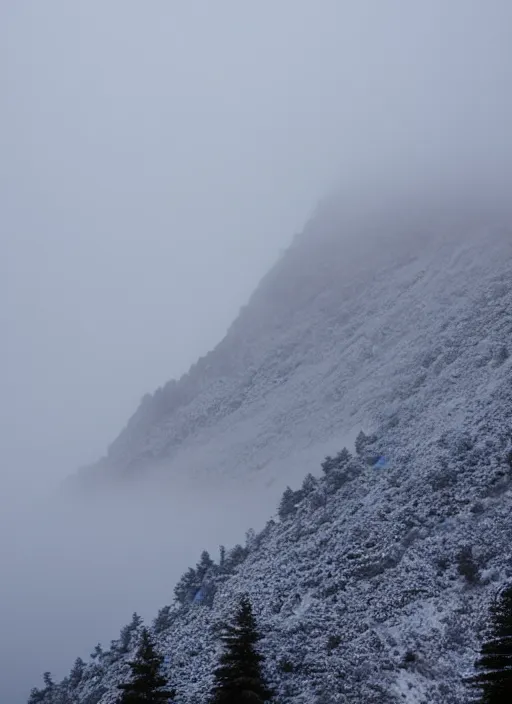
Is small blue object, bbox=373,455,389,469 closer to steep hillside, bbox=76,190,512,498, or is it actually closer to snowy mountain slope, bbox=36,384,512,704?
snowy mountain slope, bbox=36,384,512,704

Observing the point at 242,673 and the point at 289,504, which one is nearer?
the point at 242,673

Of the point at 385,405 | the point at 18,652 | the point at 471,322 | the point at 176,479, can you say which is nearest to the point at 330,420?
the point at 385,405

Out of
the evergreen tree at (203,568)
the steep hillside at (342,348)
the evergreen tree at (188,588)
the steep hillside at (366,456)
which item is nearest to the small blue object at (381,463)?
the steep hillside at (366,456)

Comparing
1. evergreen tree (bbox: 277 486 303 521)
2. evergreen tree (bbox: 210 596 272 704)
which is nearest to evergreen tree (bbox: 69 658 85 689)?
evergreen tree (bbox: 277 486 303 521)

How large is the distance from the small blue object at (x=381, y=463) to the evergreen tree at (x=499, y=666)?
20.2 meters

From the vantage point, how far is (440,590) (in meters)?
28.5

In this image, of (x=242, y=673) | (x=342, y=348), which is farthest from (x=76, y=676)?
(x=342, y=348)

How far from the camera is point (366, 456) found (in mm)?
44906

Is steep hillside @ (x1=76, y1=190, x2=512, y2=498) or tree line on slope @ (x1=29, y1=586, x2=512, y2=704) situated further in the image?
A: steep hillside @ (x1=76, y1=190, x2=512, y2=498)

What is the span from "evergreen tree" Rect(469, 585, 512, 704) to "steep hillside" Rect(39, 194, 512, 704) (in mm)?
2701

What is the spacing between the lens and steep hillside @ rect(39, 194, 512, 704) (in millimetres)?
27234

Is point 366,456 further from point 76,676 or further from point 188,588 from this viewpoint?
point 76,676

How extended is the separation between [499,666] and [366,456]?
79.6ft

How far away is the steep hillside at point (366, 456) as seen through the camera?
89.4 feet
